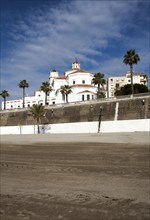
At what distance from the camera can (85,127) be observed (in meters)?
47.4

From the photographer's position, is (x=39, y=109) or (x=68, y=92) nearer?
(x=39, y=109)

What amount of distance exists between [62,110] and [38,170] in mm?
40267

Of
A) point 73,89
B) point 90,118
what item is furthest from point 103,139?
point 73,89

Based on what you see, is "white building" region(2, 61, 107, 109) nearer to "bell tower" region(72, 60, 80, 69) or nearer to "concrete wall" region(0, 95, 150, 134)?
"bell tower" region(72, 60, 80, 69)

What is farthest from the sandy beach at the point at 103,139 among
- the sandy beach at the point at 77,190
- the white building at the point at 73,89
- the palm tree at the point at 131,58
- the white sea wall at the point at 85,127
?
the white building at the point at 73,89

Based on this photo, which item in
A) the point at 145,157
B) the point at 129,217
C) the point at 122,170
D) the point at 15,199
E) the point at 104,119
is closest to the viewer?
the point at 129,217

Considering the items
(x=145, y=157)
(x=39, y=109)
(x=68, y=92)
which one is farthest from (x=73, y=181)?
(x=68, y=92)

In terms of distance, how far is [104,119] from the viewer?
46.2 metres

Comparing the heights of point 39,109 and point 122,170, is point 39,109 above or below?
above

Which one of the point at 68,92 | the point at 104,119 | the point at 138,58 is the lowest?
the point at 104,119

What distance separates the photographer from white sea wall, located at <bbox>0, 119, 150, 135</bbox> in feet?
135

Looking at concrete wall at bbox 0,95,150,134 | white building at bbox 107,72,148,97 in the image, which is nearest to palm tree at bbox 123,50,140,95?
concrete wall at bbox 0,95,150,134

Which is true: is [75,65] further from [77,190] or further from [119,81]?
[77,190]

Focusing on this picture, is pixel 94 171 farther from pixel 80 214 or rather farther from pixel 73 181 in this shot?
pixel 80 214
